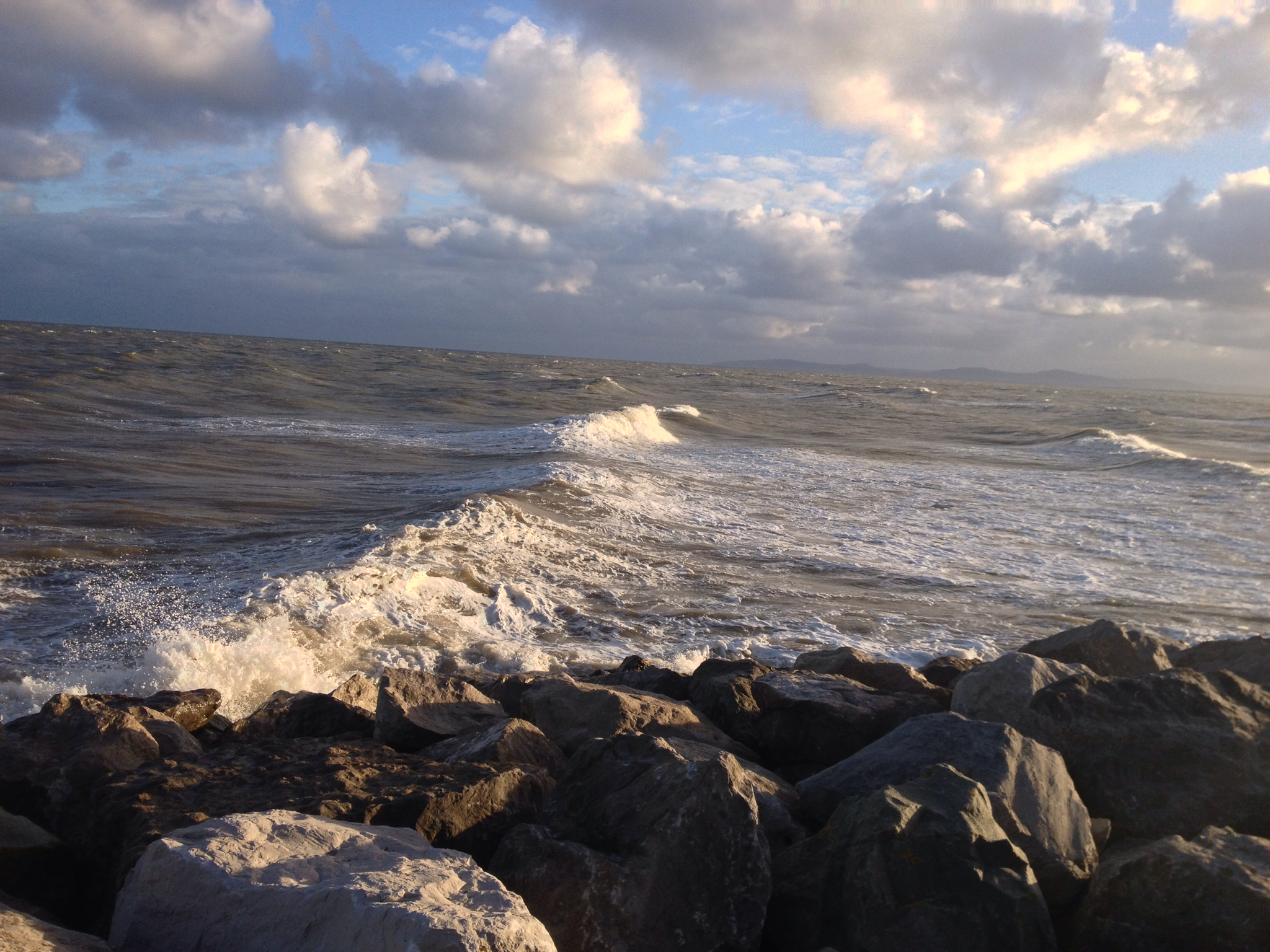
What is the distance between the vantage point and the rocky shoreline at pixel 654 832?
2.37 meters

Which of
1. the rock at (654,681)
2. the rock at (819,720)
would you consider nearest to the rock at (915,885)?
the rock at (819,720)

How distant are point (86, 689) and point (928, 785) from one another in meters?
5.47

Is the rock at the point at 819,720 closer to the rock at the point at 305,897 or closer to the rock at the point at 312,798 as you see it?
the rock at the point at 312,798

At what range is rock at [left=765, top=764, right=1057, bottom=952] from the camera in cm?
265

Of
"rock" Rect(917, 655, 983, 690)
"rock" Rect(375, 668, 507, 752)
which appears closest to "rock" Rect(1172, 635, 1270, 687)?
"rock" Rect(917, 655, 983, 690)

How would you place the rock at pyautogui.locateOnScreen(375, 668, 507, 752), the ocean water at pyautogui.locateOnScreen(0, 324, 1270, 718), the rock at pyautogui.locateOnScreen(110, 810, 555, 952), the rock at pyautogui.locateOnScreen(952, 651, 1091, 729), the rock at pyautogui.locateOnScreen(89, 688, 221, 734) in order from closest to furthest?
the rock at pyautogui.locateOnScreen(110, 810, 555, 952)
the rock at pyautogui.locateOnScreen(952, 651, 1091, 729)
the rock at pyautogui.locateOnScreen(375, 668, 507, 752)
the rock at pyautogui.locateOnScreen(89, 688, 221, 734)
the ocean water at pyautogui.locateOnScreen(0, 324, 1270, 718)

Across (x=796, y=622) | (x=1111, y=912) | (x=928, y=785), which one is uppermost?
(x=928, y=785)

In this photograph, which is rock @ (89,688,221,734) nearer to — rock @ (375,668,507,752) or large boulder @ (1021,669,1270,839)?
rock @ (375,668,507,752)

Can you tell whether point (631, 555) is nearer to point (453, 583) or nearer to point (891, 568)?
point (453, 583)

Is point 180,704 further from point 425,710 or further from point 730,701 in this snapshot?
point 730,701

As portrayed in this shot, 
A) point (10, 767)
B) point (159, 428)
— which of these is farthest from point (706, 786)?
point (159, 428)

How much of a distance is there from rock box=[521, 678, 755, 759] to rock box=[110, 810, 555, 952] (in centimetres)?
171

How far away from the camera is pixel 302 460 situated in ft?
51.5

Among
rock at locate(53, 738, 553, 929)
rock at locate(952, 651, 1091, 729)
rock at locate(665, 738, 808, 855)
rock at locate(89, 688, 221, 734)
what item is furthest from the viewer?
rock at locate(89, 688, 221, 734)
